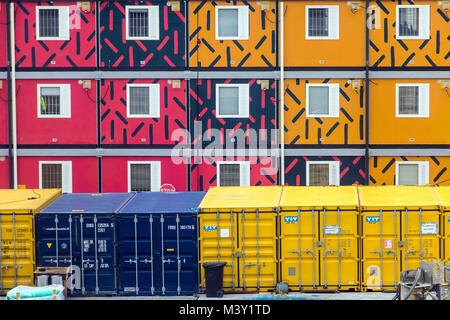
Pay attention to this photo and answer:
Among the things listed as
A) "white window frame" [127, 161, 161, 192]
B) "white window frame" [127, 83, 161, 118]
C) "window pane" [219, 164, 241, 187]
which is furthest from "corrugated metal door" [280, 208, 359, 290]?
"white window frame" [127, 83, 161, 118]

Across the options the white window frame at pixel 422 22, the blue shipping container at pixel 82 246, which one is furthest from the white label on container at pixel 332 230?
the white window frame at pixel 422 22

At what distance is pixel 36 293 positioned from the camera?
13914 millimetres

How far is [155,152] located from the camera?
73.0 ft

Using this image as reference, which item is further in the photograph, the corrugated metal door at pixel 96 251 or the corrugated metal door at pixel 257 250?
the corrugated metal door at pixel 96 251

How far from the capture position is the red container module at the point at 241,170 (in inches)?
877

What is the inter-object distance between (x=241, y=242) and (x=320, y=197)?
2868 millimetres

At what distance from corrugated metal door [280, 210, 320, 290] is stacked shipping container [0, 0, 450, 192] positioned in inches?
266

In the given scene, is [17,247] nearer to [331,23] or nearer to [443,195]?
[443,195]

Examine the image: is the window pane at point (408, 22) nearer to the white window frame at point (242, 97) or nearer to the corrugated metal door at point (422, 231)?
the white window frame at point (242, 97)

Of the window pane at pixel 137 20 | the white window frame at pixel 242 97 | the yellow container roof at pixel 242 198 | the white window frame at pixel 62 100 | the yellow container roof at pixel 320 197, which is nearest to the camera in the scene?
the yellow container roof at pixel 320 197

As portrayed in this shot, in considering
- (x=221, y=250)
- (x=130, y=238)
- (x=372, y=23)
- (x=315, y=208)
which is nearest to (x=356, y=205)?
(x=315, y=208)

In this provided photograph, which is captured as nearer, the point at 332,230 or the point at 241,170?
the point at 332,230

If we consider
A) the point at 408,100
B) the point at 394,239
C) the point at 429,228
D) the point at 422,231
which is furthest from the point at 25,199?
the point at 408,100

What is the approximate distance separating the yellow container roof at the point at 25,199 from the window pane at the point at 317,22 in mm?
11864
